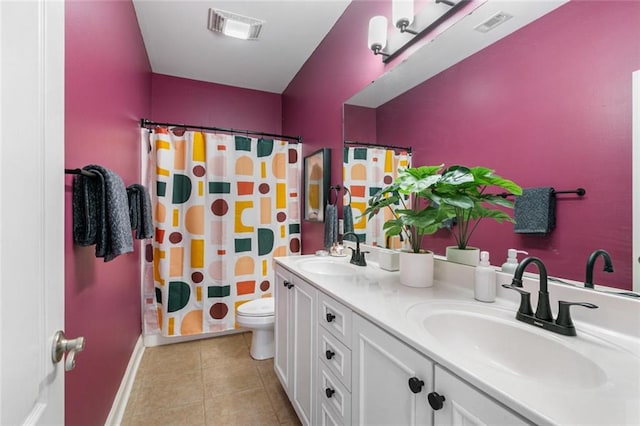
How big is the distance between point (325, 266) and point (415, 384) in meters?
1.18

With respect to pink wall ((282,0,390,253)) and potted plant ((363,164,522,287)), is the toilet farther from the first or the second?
potted plant ((363,164,522,287))

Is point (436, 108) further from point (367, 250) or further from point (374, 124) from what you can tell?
point (367, 250)

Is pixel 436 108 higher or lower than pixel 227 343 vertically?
higher

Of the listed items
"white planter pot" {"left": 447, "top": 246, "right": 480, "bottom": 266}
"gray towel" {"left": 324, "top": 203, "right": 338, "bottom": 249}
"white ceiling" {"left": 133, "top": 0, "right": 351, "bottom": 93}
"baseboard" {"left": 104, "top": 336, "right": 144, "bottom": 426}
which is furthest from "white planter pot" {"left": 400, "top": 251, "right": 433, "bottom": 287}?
"white ceiling" {"left": 133, "top": 0, "right": 351, "bottom": 93}

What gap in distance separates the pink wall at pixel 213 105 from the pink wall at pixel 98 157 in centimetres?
94

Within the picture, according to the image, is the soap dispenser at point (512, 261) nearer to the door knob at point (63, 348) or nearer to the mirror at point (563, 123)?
the mirror at point (563, 123)

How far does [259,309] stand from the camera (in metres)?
2.29

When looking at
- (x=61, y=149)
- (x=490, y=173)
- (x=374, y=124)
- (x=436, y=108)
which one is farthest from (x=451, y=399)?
(x=374, y=124)

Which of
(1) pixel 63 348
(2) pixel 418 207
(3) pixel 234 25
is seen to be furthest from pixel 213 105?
(1) pixel 63 348

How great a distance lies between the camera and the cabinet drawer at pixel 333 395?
3.40ft

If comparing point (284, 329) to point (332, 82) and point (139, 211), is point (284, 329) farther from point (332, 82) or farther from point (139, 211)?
point (332, 82)

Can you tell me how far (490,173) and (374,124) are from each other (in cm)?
89

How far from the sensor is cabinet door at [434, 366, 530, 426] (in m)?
0.53

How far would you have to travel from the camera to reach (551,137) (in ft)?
3.09
